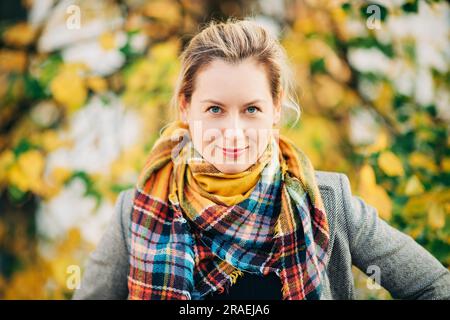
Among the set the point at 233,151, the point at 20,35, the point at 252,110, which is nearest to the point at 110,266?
the point at 233,151

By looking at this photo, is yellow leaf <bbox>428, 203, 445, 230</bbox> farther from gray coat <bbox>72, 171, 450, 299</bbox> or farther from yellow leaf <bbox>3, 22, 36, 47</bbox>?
yellow leaf <bbox>3, 22, 36, 47</bbox>

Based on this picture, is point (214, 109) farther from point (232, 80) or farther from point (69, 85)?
point (69, 85)

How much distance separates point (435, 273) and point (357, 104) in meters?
1.16

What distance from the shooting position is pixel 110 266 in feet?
4.87

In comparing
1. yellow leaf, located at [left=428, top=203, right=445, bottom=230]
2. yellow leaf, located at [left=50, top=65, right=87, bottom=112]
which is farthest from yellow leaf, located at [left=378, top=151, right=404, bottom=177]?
yellow leaf, located at [left=50, top=65, right=87, bottom=112]

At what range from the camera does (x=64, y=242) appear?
230 cm

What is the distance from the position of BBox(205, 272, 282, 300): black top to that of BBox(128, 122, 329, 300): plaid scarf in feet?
0.07

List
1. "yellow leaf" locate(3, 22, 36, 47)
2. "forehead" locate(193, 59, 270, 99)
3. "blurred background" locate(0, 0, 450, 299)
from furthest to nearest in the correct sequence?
"yellow leaf" locate(3, 22, 36, 47) → "blurred background" locate(0, 0, 450, 299) → "forehead" locate(193, 59, 270, 99)

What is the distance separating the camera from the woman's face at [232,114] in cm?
131

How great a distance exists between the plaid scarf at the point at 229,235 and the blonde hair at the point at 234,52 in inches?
7.1

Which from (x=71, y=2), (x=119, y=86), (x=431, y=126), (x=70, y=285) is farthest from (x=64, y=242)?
A: (x=431, y=126)

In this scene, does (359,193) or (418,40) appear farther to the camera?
(418,40)

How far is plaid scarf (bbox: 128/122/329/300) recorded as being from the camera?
1330 millimetres
